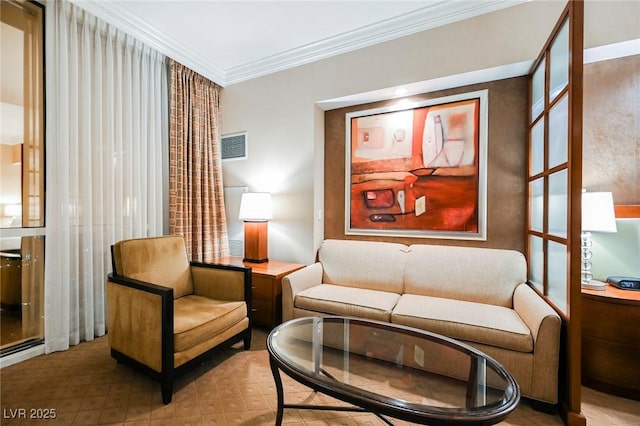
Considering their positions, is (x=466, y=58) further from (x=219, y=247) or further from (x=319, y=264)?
(x=219, y=247)

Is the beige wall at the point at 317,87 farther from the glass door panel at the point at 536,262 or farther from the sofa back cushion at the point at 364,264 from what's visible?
the glass door panel at the point at 536,262

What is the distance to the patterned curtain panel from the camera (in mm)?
2818

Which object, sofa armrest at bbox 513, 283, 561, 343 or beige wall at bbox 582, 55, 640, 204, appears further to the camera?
beige wall at bbox 582, 55, 640, 204

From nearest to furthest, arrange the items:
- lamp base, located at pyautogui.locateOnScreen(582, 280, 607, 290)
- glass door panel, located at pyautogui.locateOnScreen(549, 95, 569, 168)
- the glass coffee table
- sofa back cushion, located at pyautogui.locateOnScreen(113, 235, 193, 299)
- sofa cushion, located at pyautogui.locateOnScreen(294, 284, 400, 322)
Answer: the glass coffee table, glass door panel, located at pyautogui.locateOnScreen(549, 95, 569, 168), lamp base, located at pyautogui.locateOnScreen(582, 280, 607, 290), sofa back cushion, located at pyautogui.locateOnScreen(113, 235, 193, 299), sofa cushion, located at pyautogui.locateOnScreen(294, 284, 400, 322)

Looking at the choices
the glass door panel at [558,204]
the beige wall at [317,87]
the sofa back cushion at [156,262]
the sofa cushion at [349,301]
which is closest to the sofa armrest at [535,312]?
the glass door panel at [558,204]

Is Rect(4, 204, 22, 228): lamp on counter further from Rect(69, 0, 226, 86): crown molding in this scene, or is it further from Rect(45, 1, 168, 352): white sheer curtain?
Rect(69, 0, 226, 86): crown molding

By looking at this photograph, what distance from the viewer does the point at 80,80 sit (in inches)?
86.8

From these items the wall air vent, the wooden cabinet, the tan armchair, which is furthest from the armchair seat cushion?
the wooden cabinet

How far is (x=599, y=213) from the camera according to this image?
68.9 inches

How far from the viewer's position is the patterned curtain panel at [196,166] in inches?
111

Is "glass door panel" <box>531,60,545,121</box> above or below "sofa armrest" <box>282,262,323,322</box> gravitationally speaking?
above

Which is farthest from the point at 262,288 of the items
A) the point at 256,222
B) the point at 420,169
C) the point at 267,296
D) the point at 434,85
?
the point at 434,85

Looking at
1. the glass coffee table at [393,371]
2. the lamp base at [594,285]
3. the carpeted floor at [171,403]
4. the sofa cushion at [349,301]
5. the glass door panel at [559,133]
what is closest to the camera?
the glass coffee table at [393,371]

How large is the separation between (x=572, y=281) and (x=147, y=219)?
328cm
